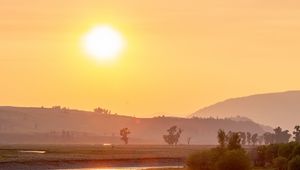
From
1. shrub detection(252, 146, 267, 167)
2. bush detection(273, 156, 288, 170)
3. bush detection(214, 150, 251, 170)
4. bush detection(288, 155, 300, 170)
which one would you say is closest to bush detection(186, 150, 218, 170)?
bush detection(214, 150, 251, 170)

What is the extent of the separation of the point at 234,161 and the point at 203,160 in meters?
12.0

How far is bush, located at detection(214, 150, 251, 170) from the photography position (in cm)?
10844

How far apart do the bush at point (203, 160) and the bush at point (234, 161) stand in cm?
625

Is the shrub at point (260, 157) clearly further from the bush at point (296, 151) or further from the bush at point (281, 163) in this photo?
the bush at point (281, 163)

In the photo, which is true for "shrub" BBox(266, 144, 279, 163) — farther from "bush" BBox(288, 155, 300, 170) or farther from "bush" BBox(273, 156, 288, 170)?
"bush" BBox(288, 155, 300, 170)

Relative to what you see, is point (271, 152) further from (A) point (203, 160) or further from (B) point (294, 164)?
(B) point (294, 164)

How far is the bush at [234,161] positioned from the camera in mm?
108438

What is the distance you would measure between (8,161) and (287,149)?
50.9 metres

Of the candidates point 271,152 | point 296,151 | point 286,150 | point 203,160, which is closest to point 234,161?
point 203,160

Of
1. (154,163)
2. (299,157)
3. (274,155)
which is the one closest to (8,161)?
(154,163)

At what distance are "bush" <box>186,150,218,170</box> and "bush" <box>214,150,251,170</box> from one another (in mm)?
6255

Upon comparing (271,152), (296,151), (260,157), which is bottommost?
(296,151)

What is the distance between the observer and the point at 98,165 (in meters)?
157

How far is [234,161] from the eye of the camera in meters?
108
